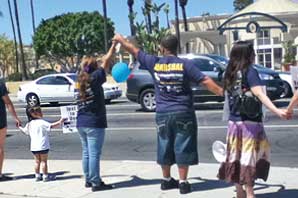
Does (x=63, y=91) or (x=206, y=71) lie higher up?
(x=206, y=71)

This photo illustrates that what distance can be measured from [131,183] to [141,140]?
4874 mm

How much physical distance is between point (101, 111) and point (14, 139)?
766 centimetres

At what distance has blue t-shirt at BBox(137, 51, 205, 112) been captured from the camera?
22.6 feet

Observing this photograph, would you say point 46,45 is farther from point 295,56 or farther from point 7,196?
point 7,196

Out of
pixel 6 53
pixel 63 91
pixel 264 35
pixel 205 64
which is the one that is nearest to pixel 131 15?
pixel 264 35

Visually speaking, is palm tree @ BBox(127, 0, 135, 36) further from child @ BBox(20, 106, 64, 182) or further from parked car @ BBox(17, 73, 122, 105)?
child @ BBox(20, 106, 64, 182)

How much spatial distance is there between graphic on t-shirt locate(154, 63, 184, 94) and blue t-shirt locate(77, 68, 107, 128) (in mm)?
847

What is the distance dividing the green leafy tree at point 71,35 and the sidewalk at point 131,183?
5465 cm

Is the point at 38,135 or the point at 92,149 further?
the point at 38,135

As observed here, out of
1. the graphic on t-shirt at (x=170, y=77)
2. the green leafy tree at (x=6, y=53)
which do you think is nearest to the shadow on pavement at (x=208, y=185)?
the graphic on t-shirt at (x=170, y=77)

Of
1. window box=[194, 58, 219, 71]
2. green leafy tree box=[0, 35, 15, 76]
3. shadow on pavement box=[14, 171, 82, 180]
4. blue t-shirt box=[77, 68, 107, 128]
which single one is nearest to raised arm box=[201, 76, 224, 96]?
blue t-shirt box=[77, 68, 107, 128]

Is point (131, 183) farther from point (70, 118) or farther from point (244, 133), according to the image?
point (244, 133)

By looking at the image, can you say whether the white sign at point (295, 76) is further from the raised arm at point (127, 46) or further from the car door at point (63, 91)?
the car door at point (63, 91)

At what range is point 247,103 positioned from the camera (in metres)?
6.04
